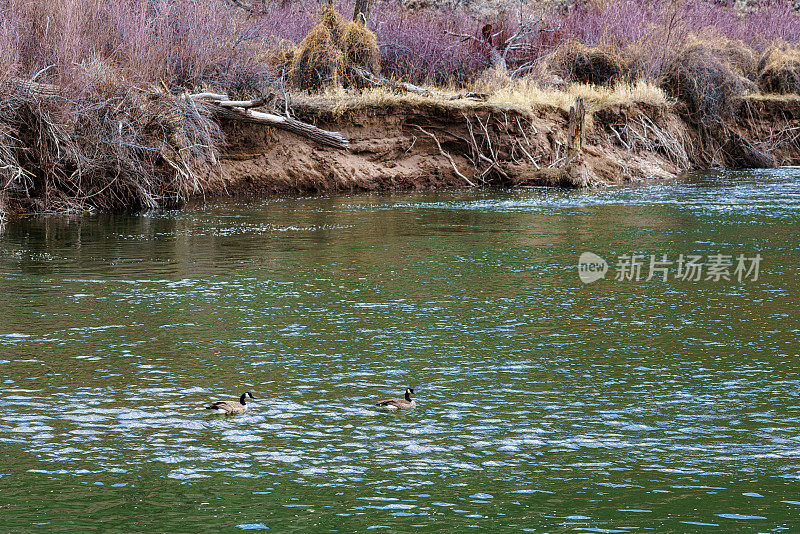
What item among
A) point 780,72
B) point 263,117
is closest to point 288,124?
point 263,117

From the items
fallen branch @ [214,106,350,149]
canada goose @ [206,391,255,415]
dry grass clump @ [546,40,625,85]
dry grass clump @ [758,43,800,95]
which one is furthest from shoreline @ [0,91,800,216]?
canada goose @ [206,391,255,415]

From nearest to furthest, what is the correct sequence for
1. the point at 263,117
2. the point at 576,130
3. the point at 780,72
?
the point at 263,117 < the point at 576,130 < the point at 780,72

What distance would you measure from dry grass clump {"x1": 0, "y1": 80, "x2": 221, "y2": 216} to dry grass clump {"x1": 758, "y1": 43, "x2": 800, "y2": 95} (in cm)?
2303

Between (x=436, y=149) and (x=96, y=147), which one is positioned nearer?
(x=96, y=147)

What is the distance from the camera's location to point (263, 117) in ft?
82.2

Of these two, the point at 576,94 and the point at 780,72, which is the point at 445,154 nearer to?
the point at 576,94

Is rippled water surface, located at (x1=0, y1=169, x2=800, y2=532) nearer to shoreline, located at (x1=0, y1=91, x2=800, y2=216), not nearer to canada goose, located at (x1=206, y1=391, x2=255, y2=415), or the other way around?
canada goose, located at (x1=206, y1=391, x2=255, y2=415)

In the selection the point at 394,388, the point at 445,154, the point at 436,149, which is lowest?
the point at 394,388

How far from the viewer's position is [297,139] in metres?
26.4

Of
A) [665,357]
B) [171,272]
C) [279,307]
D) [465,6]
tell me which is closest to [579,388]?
[665,357]

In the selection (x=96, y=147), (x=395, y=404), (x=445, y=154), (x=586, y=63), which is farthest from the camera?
(x=586, y=63)

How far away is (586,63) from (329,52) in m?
9.60

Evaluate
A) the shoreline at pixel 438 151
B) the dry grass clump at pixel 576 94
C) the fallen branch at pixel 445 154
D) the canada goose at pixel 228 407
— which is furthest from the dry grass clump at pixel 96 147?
the canada goose at pixel 228 407

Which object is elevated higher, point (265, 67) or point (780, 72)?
point (780, 72)
